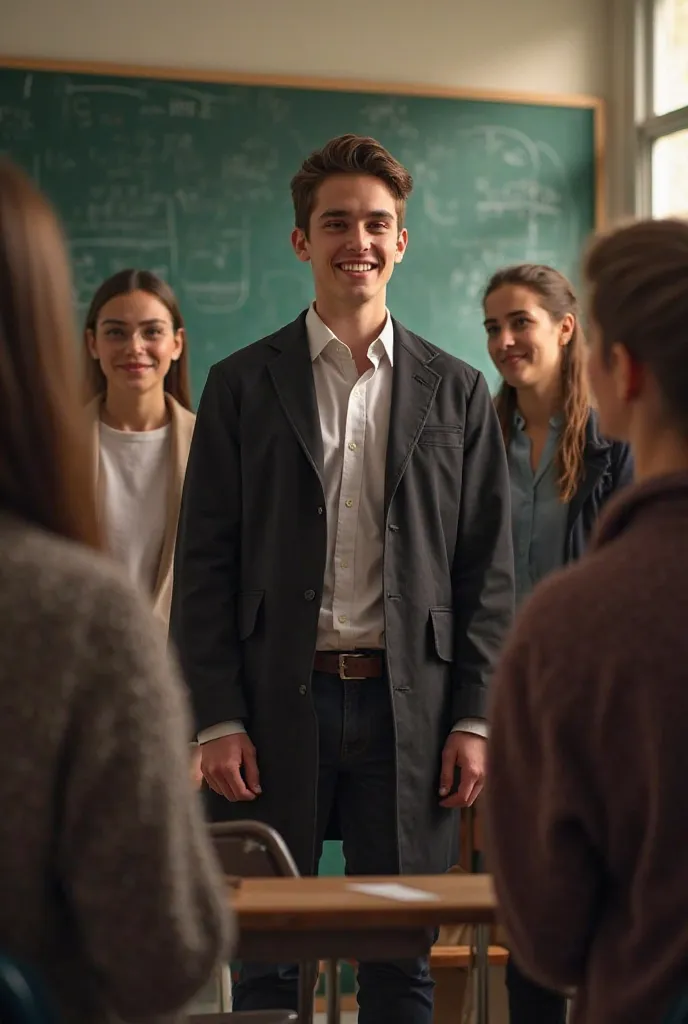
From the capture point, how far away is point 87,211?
4.48 meters

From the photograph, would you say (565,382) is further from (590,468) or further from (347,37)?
(347,37)

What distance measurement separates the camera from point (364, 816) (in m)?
2.42

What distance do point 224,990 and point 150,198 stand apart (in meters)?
2.86

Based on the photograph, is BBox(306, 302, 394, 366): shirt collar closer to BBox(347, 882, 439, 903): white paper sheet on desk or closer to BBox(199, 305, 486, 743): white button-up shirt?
BBox(199, 305, 486, 743): white button-up shirt

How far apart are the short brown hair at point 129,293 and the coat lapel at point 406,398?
1.04 metres

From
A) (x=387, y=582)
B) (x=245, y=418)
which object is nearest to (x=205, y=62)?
(x=245, y=418)

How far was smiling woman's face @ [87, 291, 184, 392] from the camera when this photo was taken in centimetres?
337

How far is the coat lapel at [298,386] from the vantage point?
8.05 ft

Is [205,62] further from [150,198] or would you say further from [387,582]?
[387,582]

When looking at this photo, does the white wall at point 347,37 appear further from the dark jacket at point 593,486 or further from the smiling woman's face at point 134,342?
the dark jacket at point 593,486

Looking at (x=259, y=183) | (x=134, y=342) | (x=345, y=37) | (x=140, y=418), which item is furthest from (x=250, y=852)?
(x=345, y=37)

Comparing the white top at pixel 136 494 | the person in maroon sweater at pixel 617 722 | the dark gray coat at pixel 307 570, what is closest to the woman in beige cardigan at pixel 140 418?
the white top at pixel 136 494

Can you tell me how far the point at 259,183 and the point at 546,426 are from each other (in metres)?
1.78

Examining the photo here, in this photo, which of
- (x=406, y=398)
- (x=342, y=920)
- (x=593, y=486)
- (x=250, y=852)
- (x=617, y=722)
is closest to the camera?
(x=617, y=722)
